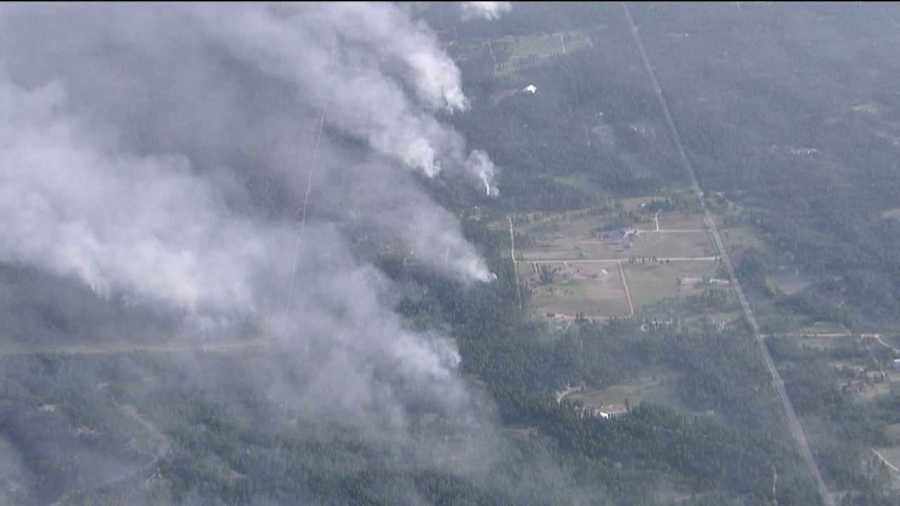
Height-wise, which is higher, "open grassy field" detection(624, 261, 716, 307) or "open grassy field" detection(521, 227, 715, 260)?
"open grassy field" detection(624, 261, 716, 307)

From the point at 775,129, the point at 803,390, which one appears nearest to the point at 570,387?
the point at 803,390

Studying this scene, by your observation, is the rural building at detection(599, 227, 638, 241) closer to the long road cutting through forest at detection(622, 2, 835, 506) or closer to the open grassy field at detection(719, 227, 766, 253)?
the long road cutting through forest at detection(622, 2, 835, 506)

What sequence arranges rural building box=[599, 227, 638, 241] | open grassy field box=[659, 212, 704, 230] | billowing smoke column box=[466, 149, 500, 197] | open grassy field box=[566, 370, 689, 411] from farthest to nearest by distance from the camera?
billowing smoke column box=[466, 149, 500, 197], open grassy field box=[659, 212, 704, 230], rural building box=[599, 227, 638, 241], open grassy field box=[566, 370, 689, 411]

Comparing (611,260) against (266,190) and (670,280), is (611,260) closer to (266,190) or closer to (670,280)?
(670,280)

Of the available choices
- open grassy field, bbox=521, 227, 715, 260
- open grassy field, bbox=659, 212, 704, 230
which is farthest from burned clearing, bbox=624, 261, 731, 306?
open grassy field, bbox=659, 212, 704, 230

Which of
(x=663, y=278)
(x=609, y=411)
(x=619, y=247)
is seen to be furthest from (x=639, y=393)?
(x=619, y=247)

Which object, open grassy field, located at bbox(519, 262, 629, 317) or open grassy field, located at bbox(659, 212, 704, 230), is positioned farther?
open grassy field, located at bbox(659, 212, 704, 230)

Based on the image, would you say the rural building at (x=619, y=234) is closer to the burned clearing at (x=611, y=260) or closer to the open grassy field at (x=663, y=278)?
the burned clearing at (x=611, y=260)

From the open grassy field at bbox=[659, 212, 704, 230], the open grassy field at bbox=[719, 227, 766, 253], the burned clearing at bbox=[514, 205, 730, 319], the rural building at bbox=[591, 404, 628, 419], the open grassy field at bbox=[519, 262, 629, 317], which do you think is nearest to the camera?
the rural building at bbox=[591, 404, 628, 419]
